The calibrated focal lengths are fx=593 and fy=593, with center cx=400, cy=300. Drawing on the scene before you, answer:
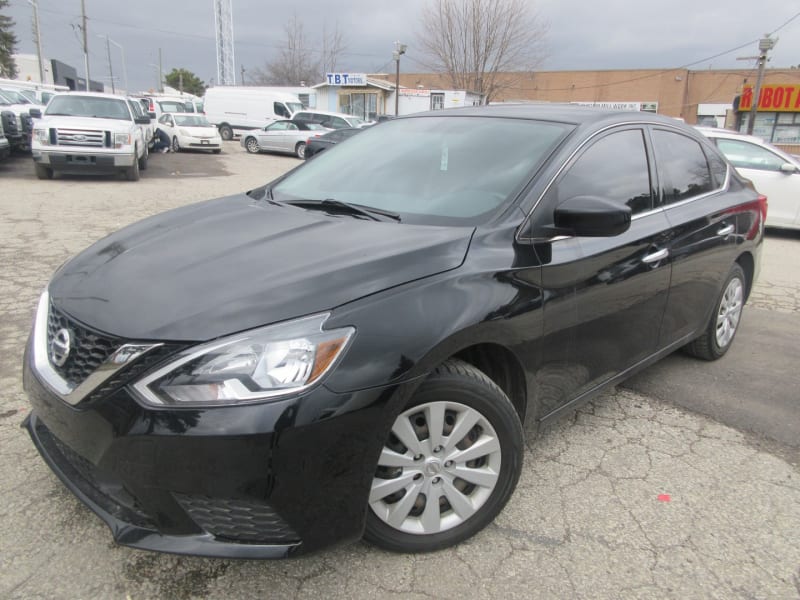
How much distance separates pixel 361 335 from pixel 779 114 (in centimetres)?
3729

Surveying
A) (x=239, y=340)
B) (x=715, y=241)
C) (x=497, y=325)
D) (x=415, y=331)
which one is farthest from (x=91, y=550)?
(x=715, y=241)

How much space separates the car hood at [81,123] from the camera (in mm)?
11430

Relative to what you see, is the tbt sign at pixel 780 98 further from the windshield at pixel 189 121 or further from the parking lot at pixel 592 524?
the parking lot at pixel 592 524

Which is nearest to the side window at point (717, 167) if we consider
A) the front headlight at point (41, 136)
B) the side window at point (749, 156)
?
the side window at point (749, 156)

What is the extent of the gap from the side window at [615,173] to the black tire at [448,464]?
101 cm

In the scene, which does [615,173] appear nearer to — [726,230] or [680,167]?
[680,167]

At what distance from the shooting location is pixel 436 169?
9.51 ft

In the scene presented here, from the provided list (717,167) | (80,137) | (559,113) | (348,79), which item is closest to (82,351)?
(559,113)

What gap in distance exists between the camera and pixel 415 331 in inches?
76.4

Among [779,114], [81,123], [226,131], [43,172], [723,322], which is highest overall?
[779,114]

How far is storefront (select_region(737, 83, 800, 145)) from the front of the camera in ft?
101

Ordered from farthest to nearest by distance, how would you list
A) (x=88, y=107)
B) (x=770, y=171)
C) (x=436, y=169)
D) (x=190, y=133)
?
(x=190, y=133)
(x=88, y=107)
(x=770, y=171)
(x=436, y=169)

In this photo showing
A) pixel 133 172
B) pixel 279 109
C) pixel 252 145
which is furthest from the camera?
pixel 279 109

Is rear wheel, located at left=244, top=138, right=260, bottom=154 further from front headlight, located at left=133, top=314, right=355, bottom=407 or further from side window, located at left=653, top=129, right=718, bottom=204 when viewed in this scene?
front headlight, located at left=133, top=314, right=355, bottom=407
